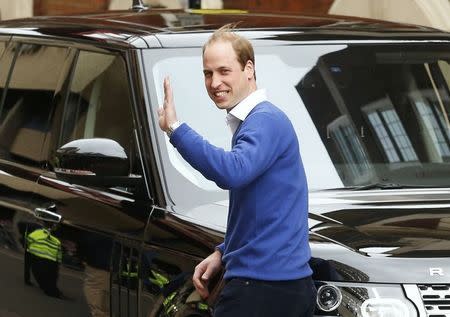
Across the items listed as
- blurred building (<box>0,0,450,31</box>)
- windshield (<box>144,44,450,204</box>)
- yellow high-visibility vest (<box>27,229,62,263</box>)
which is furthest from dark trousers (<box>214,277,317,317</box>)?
blurred building (<box>0,0,450,31</box>)

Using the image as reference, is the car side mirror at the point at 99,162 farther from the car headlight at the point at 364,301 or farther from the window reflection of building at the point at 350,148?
the car headlight at the point at 364,301

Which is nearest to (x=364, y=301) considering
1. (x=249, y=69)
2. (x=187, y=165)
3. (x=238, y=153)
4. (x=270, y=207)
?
(x=270, y=207)

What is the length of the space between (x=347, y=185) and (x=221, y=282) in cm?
115

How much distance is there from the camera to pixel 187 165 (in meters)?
6.31

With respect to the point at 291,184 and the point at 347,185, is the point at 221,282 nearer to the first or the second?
the point at 291,184

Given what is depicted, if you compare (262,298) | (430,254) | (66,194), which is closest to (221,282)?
(262,298)

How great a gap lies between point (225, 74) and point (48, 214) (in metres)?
1.94

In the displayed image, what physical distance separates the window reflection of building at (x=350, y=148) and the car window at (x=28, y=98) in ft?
4.61

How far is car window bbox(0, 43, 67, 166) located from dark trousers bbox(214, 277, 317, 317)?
2.36 metres

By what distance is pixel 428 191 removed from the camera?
632cm

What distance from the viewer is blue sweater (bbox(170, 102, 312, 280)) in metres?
5.06

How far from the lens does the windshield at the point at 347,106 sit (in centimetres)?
647

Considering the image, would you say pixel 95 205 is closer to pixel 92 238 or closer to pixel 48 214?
pixel 92 238

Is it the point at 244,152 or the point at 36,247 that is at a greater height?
the point at 244,152
